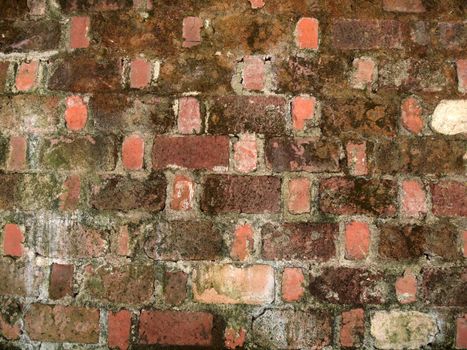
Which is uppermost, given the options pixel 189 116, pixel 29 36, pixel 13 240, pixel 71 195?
pixel 29 36

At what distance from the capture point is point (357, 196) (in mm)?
1156

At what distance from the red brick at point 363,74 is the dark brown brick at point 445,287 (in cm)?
53

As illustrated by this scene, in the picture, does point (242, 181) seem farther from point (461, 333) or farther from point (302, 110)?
point (461, 333)

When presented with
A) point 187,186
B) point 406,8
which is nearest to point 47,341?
point 187,186

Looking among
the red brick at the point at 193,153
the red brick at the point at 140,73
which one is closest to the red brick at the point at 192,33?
the red brick at the point at 140,73

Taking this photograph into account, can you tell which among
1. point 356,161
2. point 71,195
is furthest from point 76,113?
point 356,161

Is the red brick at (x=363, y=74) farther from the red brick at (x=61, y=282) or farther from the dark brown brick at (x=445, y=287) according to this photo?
the red brick at (x=61, y=282)

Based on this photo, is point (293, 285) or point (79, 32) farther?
point (79, 32)

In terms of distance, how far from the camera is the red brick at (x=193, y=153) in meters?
1.17

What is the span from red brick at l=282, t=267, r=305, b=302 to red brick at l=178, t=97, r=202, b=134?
46cm

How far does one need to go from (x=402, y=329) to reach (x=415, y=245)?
0.22m

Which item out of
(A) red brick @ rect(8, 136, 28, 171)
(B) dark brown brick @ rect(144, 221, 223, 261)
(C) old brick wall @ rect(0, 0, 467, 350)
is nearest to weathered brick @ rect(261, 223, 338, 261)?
(C) old brick wall @ rect(0, 0, 467, 350)

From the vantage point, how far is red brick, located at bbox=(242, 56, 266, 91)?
47.0 inches

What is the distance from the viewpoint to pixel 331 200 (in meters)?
1.15
